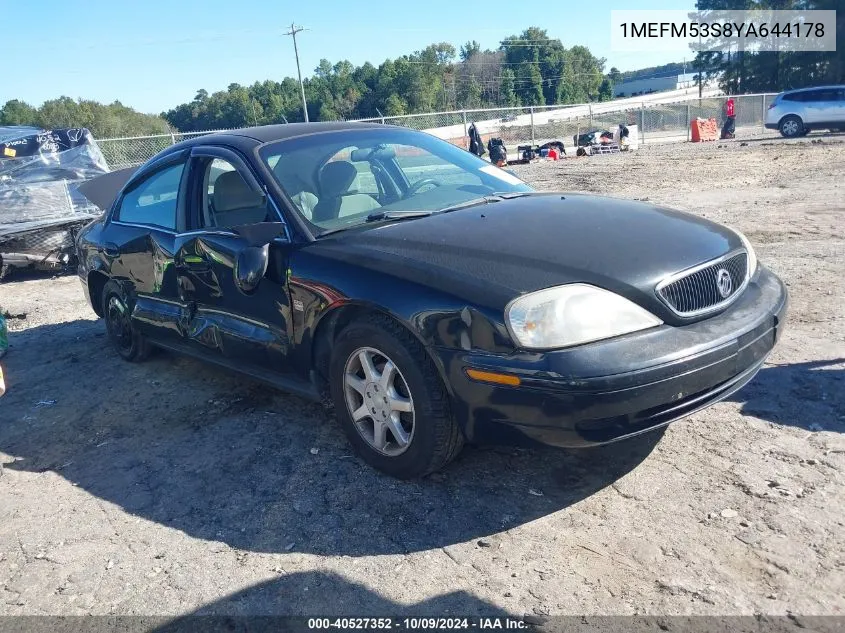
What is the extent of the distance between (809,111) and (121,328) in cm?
2564

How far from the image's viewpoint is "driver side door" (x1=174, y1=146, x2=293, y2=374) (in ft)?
12.1

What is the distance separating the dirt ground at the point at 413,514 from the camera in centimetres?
256

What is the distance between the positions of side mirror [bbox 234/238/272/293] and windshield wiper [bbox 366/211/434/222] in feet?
1.85

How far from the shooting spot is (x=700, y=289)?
3.03 metres

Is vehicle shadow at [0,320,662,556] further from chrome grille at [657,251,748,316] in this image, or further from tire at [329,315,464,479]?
chrome grille at [657,251,748,316]

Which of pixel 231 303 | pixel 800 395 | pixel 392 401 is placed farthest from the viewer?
pixel 231 303

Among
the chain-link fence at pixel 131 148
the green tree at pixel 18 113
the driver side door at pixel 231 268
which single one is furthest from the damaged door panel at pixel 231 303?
the green tree at pixel 18 113

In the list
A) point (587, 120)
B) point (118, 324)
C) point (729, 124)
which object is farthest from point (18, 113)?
point (118, 324)

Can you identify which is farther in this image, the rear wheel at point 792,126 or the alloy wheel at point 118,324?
the rear wheel at point 792,126

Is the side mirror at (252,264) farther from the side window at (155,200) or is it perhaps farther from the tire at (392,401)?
the side window at (155,200)

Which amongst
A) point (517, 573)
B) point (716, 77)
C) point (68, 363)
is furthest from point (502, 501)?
point (716, 77)

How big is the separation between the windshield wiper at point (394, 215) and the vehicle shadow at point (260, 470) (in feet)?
3.97

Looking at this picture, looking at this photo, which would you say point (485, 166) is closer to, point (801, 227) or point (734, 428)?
point (734, 428)

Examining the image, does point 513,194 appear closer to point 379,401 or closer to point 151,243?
point 379,401
